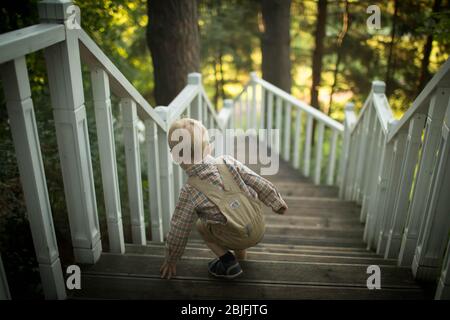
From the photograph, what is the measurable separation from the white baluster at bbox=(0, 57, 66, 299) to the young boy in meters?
0.56

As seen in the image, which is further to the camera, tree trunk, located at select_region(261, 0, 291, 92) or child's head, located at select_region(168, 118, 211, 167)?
tree trunk, located at select_region(261, 0, 291, 92)

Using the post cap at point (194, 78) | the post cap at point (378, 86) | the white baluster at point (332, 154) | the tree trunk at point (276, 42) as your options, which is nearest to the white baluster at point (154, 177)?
the post cap at point (194, 78)

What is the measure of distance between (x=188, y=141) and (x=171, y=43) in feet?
7.40

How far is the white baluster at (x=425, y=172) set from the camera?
199cm

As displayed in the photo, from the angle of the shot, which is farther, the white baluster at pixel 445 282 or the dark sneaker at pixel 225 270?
the dark sneaker at pixel 225 270

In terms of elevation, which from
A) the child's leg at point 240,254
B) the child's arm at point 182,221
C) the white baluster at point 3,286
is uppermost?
the white baluster at point 3,286

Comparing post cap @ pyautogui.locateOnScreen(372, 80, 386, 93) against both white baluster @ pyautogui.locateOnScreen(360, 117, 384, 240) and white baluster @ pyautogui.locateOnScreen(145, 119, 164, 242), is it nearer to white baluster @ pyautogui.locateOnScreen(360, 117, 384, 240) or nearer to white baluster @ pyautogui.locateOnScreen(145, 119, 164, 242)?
white baluster @ pyautogui.locateOnScreen(360, 117, 384, 240)

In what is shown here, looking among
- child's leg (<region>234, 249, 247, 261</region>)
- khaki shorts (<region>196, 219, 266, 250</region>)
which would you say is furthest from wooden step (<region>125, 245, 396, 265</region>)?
khaki shorts (<region>196, 219, 266, 250</region>)

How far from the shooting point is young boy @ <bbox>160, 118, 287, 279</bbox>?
2.03 meters

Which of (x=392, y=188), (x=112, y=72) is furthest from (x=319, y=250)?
(x=112, y=72)

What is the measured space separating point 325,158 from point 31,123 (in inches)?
382

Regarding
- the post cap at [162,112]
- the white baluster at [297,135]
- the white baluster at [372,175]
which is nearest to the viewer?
the post cap at [162,112]

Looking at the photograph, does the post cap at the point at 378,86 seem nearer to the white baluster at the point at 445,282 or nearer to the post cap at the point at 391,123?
the post cap at the point at 391,123

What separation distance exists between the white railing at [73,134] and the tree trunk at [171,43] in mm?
1447
